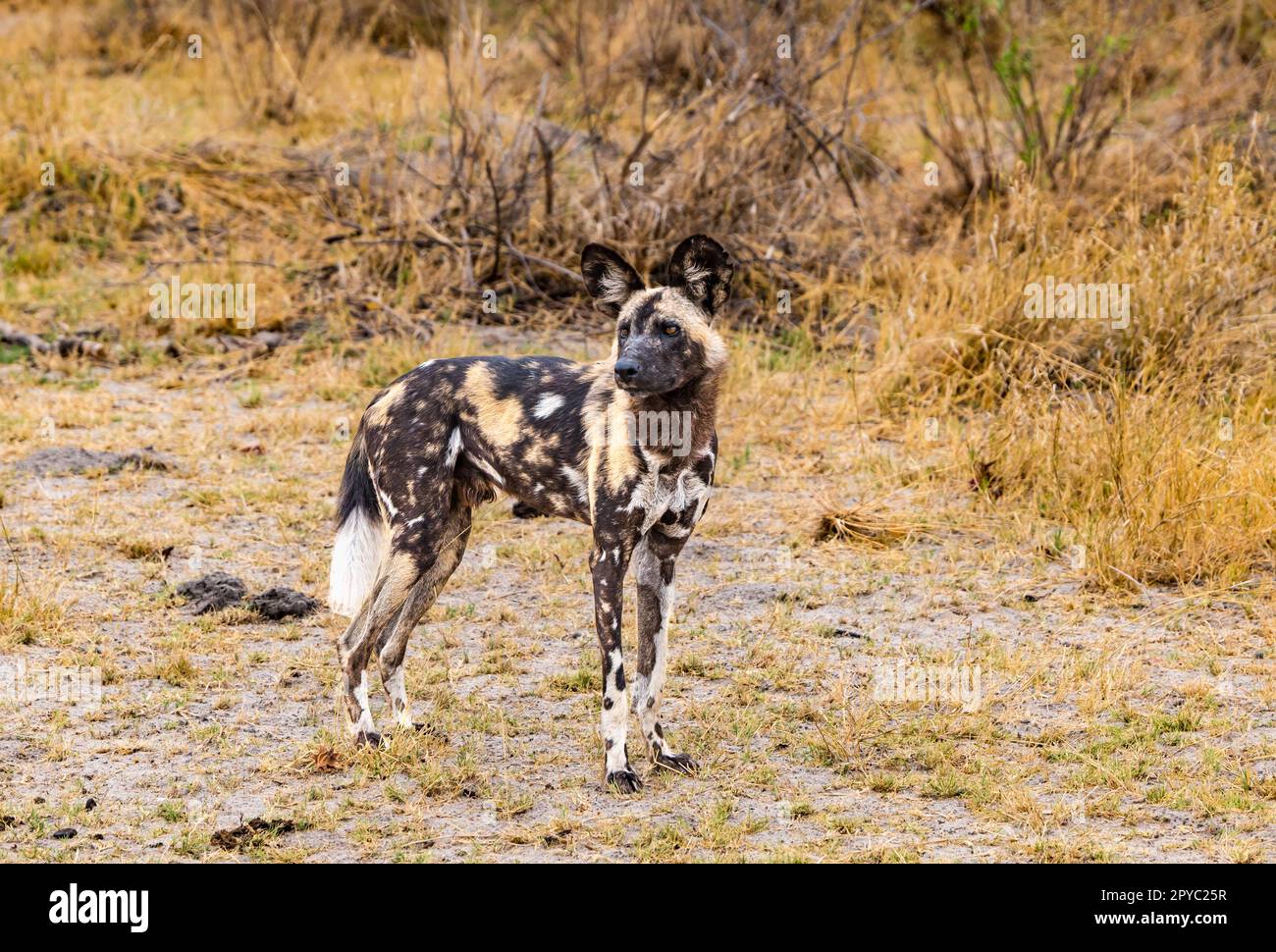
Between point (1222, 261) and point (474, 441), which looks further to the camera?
point (1222, 261)

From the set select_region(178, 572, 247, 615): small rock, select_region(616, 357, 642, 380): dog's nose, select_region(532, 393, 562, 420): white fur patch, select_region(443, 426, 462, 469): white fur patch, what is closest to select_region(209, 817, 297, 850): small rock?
select_region(443, 426, 462, 469): white fur patch

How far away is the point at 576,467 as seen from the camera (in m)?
5.06

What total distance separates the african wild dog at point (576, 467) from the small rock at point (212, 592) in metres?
1.19

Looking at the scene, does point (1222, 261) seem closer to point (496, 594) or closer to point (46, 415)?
point (496, 594)

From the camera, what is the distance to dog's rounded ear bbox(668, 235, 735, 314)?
4754 mm

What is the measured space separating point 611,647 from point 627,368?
0.89m

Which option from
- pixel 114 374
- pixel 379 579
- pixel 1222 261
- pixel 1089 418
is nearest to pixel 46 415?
pixel 114 374

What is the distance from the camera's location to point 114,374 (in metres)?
9.33

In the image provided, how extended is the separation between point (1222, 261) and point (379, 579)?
16.8 feet

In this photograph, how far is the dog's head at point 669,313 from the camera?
4734 millimetres

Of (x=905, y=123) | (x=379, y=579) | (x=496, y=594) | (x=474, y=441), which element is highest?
(x=905, y=123)

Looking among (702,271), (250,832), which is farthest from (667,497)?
(250,832)

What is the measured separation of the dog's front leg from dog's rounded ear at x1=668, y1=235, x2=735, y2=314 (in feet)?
2.67

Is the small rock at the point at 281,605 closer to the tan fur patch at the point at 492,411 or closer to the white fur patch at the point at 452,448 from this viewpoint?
the white fur patch at the point at 452,448
